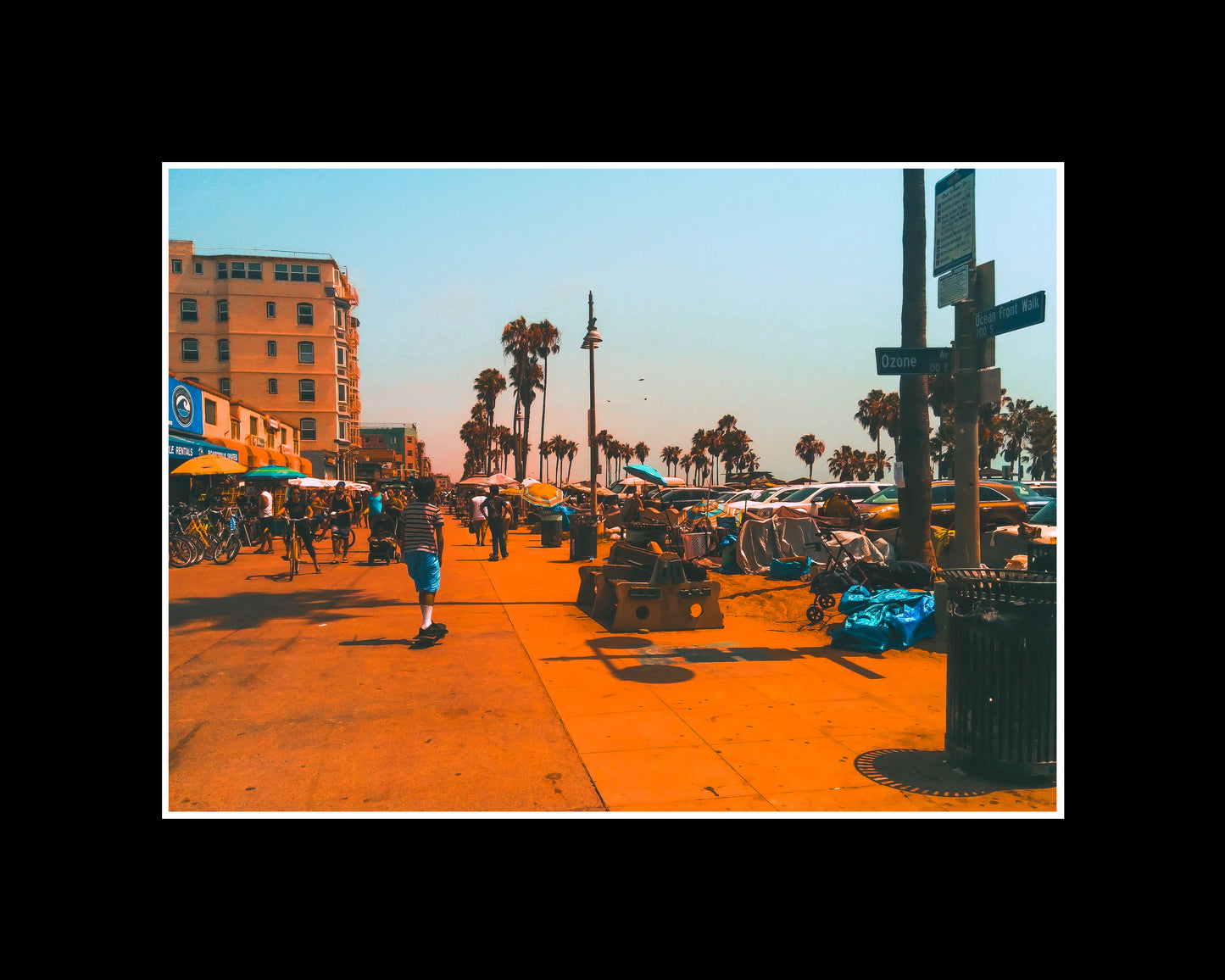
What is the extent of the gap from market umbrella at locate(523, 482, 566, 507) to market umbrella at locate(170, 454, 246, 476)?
10093mm

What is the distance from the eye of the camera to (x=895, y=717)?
231 inches

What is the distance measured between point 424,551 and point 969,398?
5754 mm

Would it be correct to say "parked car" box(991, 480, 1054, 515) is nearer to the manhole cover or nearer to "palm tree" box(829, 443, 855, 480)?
the manhole cover

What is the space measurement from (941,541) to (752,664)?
742 cm

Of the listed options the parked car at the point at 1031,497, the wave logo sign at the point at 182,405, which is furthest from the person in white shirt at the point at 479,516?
the parked car at the point at 1031,497

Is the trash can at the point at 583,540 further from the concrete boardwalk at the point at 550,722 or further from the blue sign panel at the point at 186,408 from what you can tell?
the blue sign panel at the point at 186,408

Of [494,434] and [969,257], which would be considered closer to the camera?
[969,257]

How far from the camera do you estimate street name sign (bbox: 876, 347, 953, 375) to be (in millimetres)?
7855

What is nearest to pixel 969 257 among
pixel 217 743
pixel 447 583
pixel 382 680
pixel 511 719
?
pixel 511 719

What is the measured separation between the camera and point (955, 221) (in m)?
7.61

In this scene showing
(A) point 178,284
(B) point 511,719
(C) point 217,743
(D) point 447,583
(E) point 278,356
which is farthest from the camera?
(E) point 278,356

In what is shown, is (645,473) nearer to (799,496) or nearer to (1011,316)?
(799,496)

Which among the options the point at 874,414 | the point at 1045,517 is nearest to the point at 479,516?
the point at 1045,517

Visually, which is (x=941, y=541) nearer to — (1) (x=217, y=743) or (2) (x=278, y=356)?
(1) (x=217, y=743)
